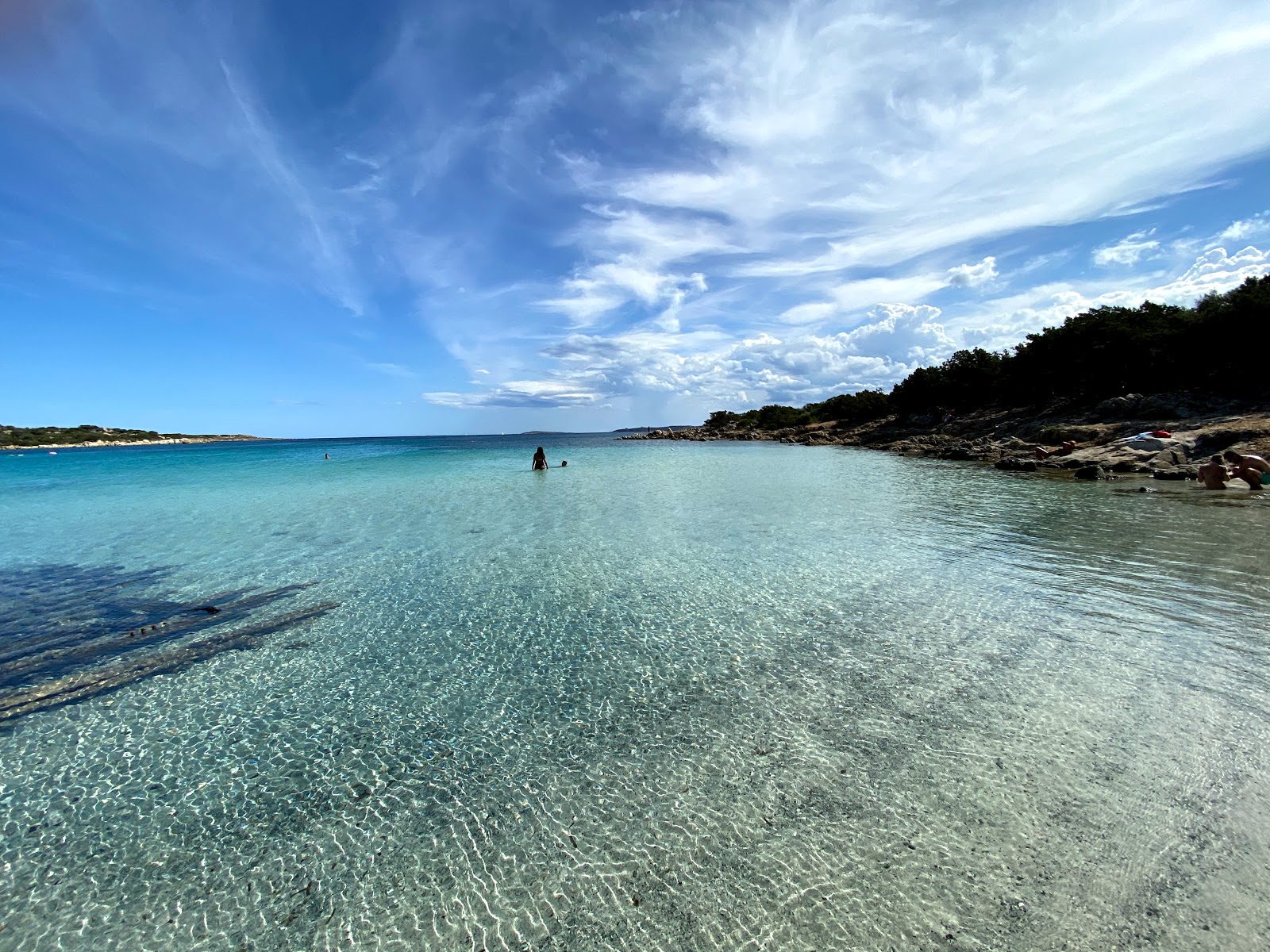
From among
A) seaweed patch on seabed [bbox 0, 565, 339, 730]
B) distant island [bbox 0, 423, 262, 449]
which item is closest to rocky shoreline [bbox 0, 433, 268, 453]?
distant island [bbox 0, 423, 262, 449]

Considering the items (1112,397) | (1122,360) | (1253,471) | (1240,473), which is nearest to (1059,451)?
(1240,473)

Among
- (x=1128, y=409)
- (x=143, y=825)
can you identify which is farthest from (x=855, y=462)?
(x=143, y=825)

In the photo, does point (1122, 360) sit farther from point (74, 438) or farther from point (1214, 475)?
point (74, 438)

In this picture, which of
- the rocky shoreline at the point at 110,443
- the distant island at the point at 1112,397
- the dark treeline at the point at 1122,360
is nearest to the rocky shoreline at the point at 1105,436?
the distant island at the point at 1112,397

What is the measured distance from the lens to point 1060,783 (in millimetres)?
4578

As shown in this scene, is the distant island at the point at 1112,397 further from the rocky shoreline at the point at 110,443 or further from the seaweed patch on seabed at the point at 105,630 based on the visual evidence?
the rocky shoreline at the point at 110,443

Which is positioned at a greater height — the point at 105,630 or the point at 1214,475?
the point at 105,630

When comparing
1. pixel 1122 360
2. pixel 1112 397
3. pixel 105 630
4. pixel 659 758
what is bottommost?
pixel 659 758

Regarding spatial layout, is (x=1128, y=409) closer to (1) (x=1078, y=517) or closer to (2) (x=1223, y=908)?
(1) (x=1078, y=517)

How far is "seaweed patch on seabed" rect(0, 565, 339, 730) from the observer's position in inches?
272

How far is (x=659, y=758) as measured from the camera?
5172 millimetres

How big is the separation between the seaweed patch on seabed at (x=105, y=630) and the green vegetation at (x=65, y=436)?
153890mm

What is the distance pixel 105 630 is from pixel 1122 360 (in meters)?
60.2

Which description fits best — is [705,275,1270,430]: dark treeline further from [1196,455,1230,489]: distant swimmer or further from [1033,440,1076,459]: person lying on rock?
[1196,455,1230,489]: distant swimmer
